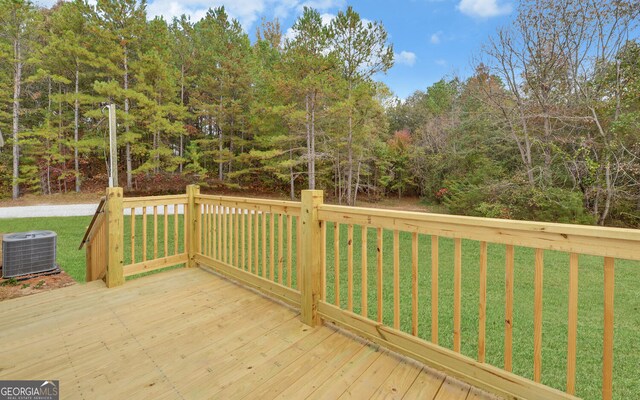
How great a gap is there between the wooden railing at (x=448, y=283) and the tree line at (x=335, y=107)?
17.4ft

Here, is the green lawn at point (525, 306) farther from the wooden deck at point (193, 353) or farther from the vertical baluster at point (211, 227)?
the vertical baluster at point (211, 227)

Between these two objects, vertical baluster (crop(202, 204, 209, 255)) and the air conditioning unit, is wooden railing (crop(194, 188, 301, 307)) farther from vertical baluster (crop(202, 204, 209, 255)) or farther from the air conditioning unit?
the air conditioning unit

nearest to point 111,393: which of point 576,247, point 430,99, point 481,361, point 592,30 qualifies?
point 481,361

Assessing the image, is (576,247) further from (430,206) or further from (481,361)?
(430,206)

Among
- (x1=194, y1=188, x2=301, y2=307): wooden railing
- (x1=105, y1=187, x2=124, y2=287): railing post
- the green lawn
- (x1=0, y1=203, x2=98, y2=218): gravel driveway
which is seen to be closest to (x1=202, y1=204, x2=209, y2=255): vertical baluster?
(x1=194, y1=188, x2=301, y2=307): wooden railing

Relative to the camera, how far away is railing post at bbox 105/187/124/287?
123 inches

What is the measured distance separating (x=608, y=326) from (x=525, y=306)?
2550mm

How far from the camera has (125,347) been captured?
2111mm

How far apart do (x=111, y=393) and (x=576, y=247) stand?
2.39 metres

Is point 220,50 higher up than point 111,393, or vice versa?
point 220,50

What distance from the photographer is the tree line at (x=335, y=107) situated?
854cm
